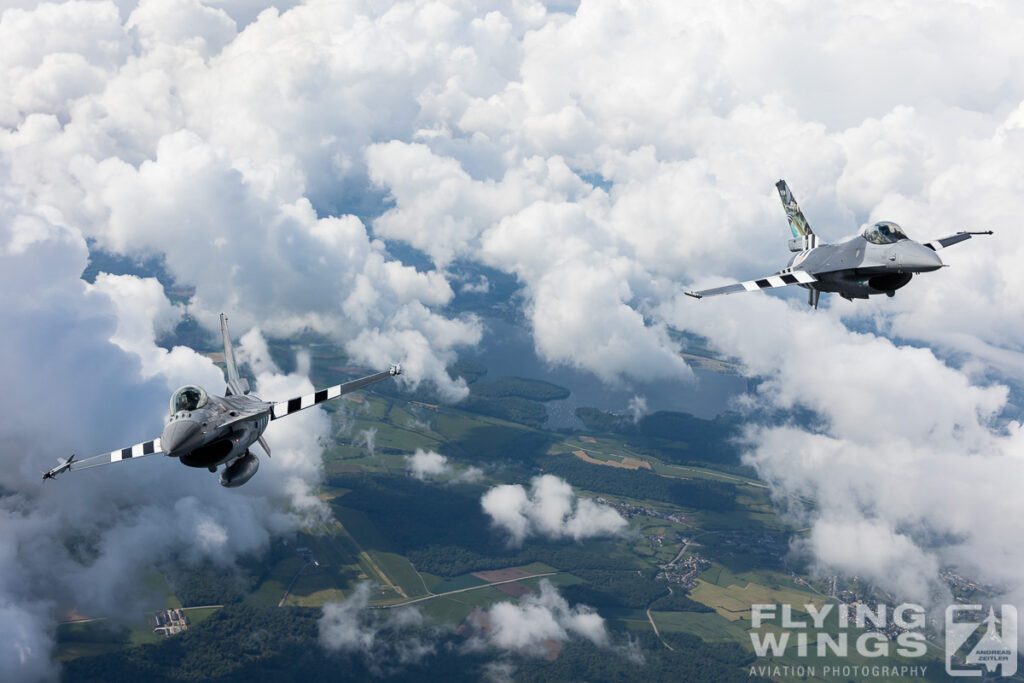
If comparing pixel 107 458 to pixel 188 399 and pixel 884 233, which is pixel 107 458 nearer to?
pixel 188 399

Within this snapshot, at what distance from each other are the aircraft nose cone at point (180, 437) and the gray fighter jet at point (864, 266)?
2646 centimetres

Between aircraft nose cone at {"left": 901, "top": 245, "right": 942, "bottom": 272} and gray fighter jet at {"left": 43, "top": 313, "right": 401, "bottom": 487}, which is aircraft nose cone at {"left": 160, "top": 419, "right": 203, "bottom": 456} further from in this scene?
A: aircraft nose cone at {"left": 901, "top": 245, "right": 942, "bottom": 272}

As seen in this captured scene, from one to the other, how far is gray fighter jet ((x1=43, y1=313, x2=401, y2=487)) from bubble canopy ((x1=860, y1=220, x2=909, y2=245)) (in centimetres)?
2861

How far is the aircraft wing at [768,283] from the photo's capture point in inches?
1126

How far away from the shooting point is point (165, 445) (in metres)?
26.6

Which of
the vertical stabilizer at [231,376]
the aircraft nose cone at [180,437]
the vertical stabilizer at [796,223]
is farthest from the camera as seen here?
the vertical stabilizer at [796,223]

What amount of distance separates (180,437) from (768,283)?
33.0 m

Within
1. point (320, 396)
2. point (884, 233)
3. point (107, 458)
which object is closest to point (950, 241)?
point (884, 233)

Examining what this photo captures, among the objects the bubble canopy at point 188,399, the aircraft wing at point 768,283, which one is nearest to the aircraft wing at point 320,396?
the bubble canopy at point 188,399

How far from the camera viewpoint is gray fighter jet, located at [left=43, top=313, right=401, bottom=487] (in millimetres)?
27578

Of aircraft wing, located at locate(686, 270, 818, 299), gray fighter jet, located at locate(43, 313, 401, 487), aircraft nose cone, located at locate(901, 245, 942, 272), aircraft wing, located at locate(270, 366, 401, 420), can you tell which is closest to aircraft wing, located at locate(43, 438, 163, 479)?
gray fighter jet, located at locate(43, 313, 401, 487)

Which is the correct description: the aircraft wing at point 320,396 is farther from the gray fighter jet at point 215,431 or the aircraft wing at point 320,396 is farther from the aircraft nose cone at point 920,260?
the aircraft nose cone at point 920,260

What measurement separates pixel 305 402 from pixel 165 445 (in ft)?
23.0

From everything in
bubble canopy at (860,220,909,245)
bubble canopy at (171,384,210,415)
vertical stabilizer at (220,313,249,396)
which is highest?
bubble canopy at (860,220,909,245)
